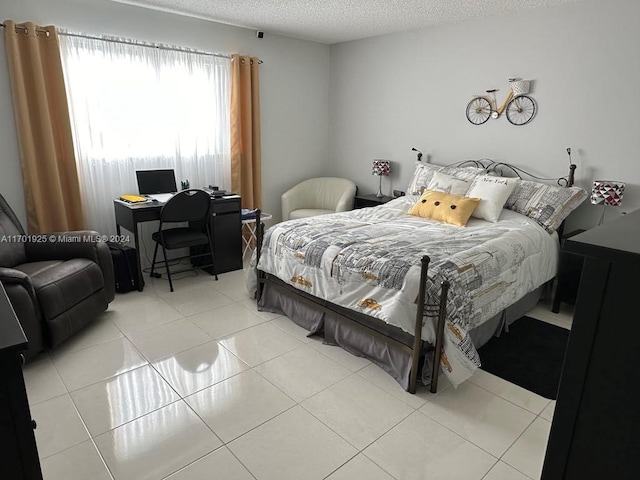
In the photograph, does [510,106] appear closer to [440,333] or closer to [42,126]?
[440,333]

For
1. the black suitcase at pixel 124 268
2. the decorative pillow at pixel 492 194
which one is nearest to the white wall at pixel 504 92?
the decorative pillow at pixel 492 194

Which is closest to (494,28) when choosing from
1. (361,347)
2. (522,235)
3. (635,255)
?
(522,235)

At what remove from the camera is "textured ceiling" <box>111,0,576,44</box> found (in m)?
3.49

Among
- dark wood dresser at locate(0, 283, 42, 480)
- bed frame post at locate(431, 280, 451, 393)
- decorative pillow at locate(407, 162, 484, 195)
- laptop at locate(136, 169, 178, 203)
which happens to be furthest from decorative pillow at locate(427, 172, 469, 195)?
dark wood dresser at locate(0, 283, 42, 480)

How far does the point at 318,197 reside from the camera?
17.5 ft

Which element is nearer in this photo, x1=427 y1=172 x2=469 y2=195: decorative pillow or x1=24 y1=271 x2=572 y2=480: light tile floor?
x1=24 y1=271 x2=572 y2=480: light tile floor

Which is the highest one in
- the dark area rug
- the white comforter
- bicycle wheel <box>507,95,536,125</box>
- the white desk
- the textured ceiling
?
the textured ceiling

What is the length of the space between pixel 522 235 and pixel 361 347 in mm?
1502

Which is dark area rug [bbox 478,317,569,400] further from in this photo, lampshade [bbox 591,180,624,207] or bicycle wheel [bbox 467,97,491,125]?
bicycle wheel [bbox 467,97,491,125]

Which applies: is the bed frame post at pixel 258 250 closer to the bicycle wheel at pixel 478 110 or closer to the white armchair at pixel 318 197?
the white armchair at pixel 318 197

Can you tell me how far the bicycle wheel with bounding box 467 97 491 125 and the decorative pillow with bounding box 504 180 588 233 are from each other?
0.88m

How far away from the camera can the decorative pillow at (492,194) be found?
3467 mm

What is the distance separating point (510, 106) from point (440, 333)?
2.64 metres

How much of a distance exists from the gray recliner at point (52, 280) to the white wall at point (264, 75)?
0.70m
